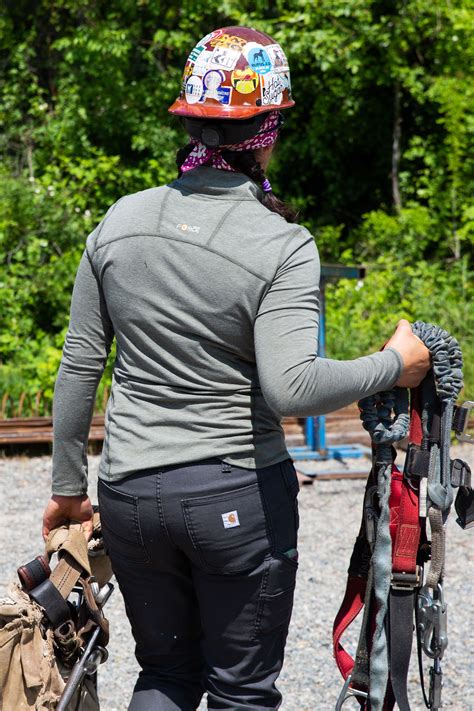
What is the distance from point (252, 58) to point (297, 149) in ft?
32.0

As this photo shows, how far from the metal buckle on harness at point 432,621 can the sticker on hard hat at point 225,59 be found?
123 centimetres

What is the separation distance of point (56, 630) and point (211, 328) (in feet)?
2.63

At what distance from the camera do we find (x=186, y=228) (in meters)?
2.04

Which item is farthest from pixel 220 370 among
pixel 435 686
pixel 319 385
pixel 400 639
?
pixel 435 686

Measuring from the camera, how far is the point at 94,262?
7.12 feet

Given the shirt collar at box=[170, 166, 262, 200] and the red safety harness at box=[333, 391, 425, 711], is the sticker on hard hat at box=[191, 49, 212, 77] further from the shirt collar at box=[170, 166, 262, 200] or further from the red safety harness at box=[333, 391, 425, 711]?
the red safety harness at box=[333, 391, 425, 711]

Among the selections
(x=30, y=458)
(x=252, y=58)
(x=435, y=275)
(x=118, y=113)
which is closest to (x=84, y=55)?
(x=118, y=113)

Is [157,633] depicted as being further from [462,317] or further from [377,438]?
[462,317]

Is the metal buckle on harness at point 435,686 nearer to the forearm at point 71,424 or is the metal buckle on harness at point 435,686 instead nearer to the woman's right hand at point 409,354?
the woman's right hand at point 409,354

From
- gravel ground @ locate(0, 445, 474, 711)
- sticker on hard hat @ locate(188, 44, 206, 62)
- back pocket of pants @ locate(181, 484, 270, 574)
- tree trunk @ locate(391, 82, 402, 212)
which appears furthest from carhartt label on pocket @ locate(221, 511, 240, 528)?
tree trunk @ locate(391, 82, 402, 212)

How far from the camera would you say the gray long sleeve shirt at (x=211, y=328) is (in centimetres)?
198

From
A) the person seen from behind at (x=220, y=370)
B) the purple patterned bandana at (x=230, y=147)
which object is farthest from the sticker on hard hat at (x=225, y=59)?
the purple patterned bandana at (x=230, y=147)

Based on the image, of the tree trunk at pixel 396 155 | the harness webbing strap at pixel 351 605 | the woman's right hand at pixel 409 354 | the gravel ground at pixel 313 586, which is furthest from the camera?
the tree trunk at pixel 396 155

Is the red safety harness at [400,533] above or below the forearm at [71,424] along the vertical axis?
below
